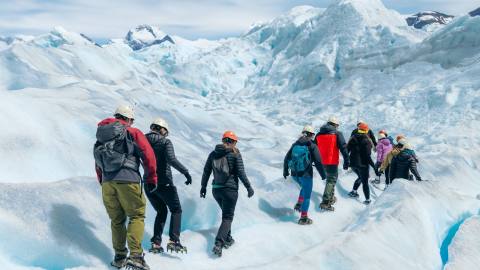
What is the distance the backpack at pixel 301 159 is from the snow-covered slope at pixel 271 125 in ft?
2.79

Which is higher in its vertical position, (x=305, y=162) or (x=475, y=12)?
(x=305, y=162)

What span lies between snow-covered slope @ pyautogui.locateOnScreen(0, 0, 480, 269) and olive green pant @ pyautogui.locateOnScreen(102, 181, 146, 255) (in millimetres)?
477

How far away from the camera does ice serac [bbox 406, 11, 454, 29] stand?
4054 inches

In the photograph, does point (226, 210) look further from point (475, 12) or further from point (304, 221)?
point (475, 12)

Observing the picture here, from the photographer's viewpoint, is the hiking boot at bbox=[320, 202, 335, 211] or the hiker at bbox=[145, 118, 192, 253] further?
the hiking boot at bbox=[320, 202, 335, 211]

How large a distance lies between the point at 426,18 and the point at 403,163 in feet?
361

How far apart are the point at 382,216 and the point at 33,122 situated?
8518 mm

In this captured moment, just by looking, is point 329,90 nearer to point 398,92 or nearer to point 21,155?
point 398,92

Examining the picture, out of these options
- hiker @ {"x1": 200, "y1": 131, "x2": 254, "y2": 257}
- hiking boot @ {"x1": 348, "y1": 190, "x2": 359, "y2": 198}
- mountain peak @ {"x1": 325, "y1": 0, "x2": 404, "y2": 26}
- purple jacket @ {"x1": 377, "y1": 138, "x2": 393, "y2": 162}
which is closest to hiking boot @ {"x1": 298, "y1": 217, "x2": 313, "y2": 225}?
hiker @ {"x1": 200, "y1": 131, "x2": 254, "y2": 257}

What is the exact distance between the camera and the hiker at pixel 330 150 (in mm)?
7457

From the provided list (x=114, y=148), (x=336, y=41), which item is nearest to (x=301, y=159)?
(x=114, y=148)

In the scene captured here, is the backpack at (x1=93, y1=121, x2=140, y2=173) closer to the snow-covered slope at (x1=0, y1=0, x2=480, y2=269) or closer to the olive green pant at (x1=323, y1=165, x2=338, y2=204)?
the snow-covered slope at (x1=0, y1=0, x2=480, y2=269)

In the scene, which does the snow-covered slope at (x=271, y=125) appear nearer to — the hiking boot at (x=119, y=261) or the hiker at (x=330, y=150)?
the hiking boot at (x=119, y=261)

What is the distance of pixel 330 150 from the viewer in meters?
7.47
